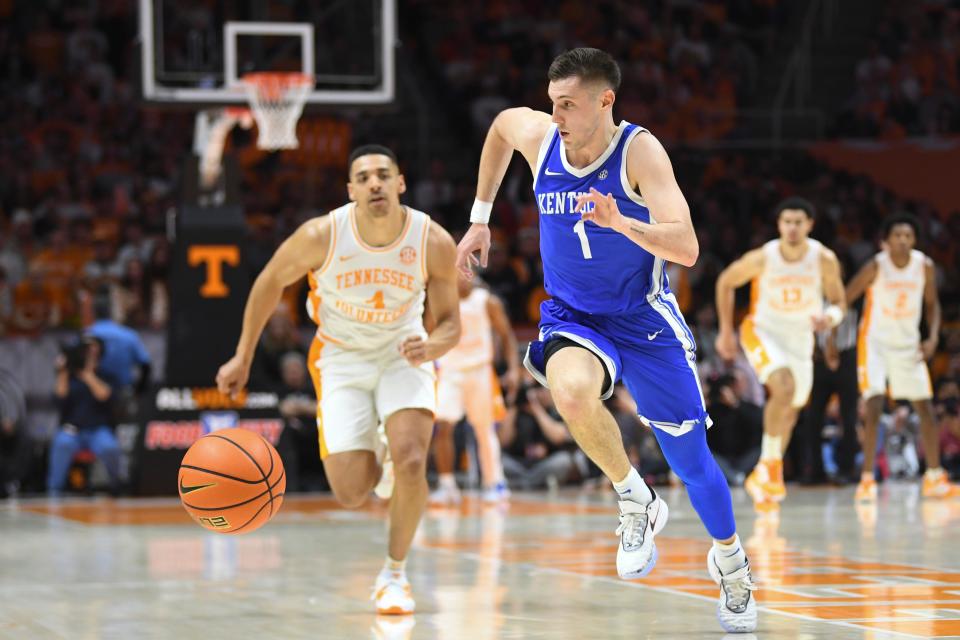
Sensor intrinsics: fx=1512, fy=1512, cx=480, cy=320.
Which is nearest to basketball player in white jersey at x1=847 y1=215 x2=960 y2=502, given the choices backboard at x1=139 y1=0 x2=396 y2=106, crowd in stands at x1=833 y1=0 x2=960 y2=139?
backboard at x1=139 y1=0 x2=396 y2=106

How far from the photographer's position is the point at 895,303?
44.5 ft

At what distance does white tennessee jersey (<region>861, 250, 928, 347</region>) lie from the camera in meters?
13.6

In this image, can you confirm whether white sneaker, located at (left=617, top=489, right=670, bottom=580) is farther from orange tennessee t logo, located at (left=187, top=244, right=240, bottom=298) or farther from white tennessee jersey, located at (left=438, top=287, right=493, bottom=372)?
orange tennessee t logo, located at (left=187, top=244, right=240, bottom=298)

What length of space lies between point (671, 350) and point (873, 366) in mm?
8002

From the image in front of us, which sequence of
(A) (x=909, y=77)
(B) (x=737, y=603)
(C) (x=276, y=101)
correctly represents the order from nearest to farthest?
(B) (x=737, y=603), (C) (x=276, y=101), (A) (x=909, y=77)

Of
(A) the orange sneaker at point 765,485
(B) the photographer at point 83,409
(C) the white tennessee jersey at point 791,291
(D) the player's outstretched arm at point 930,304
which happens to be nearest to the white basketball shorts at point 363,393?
(A) the orange sneaker at point 765,485

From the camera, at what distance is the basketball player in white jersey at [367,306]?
7.08 m

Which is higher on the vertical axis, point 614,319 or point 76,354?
point 614,319

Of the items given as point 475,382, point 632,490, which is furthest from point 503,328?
point 632,490

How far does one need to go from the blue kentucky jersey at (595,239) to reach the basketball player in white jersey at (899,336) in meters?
7.85

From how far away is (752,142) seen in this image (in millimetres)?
21484

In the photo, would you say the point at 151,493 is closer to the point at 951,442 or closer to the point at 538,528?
the point at 538,528

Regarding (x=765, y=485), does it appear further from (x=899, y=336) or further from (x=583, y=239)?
(x=583, y=239)

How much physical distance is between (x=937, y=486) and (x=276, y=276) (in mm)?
8066
